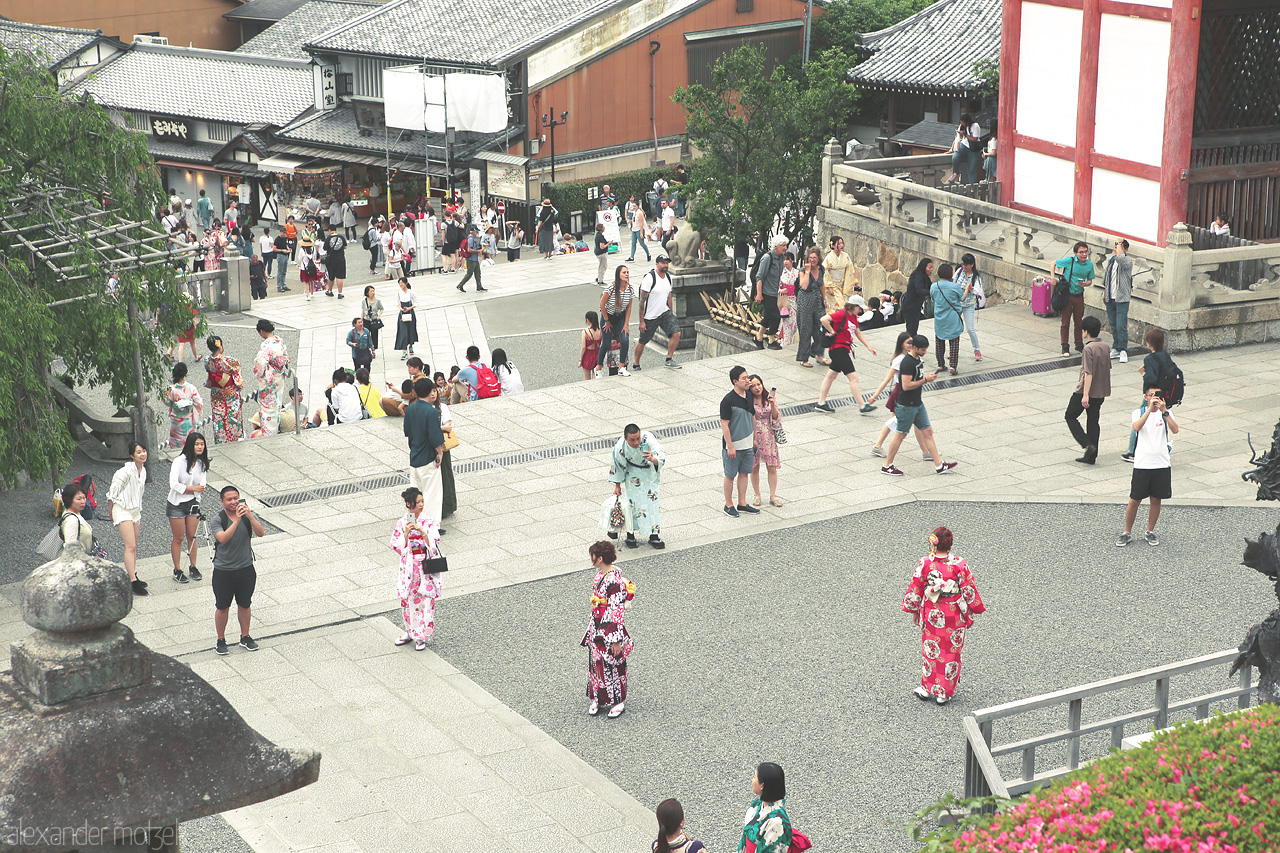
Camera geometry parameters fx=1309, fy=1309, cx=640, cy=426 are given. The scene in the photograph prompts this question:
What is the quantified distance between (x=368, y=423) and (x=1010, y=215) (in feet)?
34.6

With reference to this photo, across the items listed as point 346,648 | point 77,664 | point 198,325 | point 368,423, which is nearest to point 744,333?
point 368,423

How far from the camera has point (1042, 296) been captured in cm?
1984

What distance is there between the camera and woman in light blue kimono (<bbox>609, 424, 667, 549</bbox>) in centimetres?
1220

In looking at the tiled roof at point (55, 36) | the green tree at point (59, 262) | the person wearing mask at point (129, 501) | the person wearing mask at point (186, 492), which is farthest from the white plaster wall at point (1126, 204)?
the tiled roof at point (55, 36)

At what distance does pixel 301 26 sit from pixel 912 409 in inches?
1635

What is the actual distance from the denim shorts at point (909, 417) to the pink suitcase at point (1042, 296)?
649 centimetres

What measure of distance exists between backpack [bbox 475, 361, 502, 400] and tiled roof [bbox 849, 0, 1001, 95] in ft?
62.1

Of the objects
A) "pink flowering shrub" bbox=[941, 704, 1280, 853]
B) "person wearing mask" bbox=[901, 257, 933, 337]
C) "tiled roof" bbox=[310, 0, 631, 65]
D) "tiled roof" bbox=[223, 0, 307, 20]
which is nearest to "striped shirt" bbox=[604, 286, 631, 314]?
"person wearing mask" bbox=[901, 257, 933, 337]

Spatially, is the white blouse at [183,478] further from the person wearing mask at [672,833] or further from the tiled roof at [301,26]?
the tiled roof at [301,26]

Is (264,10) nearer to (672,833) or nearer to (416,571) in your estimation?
(416,571)

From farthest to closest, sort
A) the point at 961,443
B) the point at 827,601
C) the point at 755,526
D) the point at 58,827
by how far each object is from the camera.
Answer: the point at 961,443 → the point at 755,526 → the point at 827,601 → the point at 58,827

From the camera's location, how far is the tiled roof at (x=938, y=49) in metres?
33.8

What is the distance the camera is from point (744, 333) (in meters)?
22.7

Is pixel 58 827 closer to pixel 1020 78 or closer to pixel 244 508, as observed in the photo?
pixel 244 508
